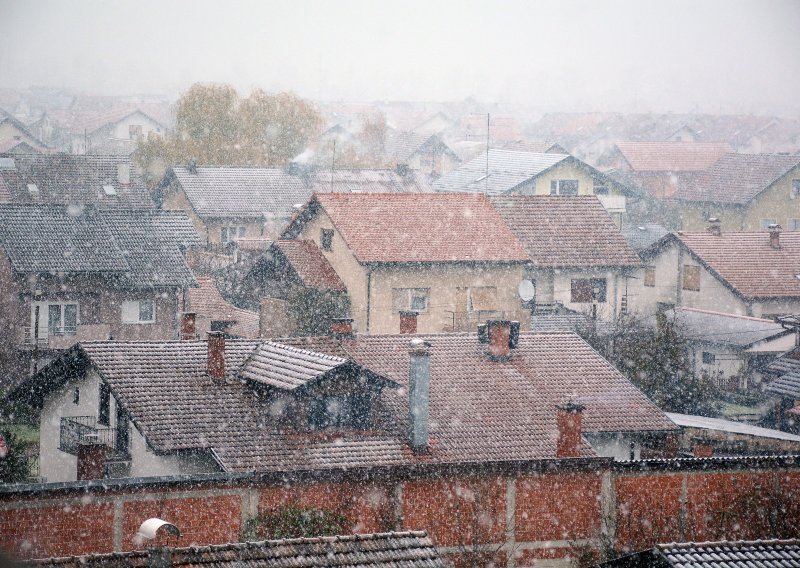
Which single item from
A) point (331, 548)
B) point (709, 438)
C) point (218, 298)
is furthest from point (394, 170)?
point (331, 548)

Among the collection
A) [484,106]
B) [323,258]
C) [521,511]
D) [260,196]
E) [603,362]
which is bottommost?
[521,511]

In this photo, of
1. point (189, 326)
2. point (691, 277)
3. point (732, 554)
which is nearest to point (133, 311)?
point (189, 326)

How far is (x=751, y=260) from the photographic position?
40.2 meters

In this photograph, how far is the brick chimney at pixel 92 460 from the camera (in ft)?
61.1

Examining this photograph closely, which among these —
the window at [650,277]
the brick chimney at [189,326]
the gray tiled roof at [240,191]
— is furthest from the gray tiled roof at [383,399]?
the gray tiled roof at [240,191]

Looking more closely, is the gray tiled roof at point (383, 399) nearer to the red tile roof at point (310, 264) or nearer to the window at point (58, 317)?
the red tile roof at point (310, 264)

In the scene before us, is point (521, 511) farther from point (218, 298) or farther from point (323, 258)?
point (218, 298)

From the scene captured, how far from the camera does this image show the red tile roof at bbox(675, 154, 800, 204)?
192 ft

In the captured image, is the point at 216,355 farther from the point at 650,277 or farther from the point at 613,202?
the point at 613,202

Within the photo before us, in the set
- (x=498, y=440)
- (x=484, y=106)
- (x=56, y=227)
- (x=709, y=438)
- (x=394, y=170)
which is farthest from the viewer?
(x=484, y=106)

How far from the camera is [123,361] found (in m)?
19.8

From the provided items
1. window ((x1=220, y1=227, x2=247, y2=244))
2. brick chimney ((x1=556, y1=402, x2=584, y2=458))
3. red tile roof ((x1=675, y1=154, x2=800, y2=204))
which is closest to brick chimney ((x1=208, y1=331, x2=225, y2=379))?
brick chimney ((x1=556, y1=402, x2=584, y2=458))

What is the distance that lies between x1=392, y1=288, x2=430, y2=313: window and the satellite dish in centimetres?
264

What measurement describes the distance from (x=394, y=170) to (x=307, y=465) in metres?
41.0
